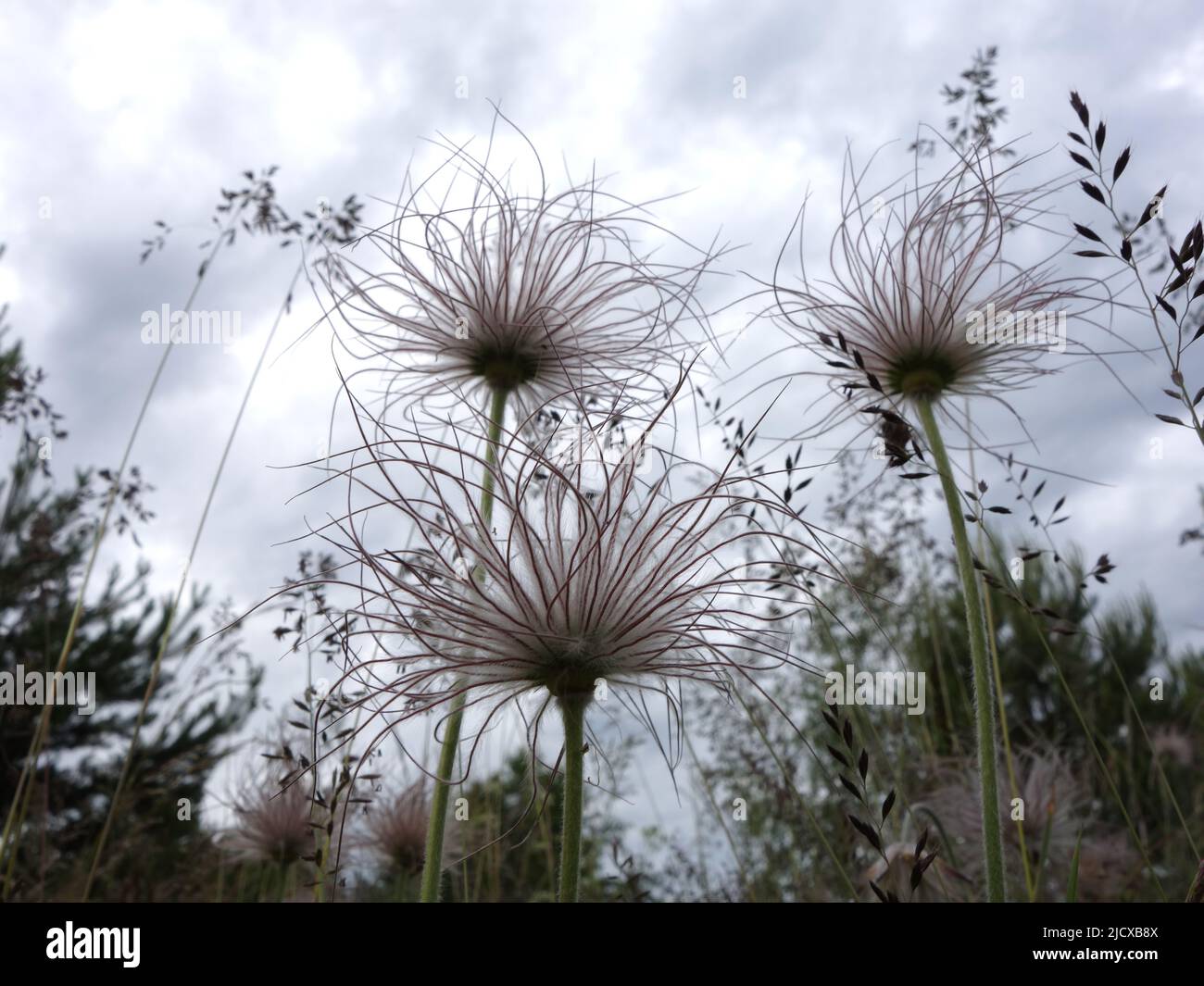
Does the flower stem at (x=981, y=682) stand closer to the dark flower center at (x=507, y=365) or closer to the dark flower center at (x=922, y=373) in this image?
the dark flower center at (x=922, y=373)

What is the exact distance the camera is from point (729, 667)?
6.01 feet

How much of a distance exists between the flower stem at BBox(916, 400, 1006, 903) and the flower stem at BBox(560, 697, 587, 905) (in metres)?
0.76

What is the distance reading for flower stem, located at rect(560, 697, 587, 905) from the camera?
1.50 metres

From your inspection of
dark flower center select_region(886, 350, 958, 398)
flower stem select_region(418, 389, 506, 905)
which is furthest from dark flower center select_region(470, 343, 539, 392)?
dark flower center select_region(886, 350, 958, 398)

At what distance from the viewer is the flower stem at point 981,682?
178 centimetres

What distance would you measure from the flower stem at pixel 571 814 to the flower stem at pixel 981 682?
2.50ft

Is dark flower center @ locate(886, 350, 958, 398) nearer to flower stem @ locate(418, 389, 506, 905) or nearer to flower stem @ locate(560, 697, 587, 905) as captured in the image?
flower stem @ locate(418, 389, 506, 905)

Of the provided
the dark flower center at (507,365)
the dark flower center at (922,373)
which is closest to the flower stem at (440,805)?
the dark flower center at (507,365)

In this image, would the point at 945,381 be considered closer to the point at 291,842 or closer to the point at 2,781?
the point at 291,842

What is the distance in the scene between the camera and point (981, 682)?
1.96m

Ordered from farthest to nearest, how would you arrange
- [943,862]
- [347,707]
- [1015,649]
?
[1015,649], [943,862], [347,707]

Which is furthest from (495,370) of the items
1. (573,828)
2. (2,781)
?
(2,781)

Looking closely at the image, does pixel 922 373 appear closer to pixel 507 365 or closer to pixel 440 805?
pixel 507 365

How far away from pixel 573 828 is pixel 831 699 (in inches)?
20.2
